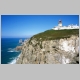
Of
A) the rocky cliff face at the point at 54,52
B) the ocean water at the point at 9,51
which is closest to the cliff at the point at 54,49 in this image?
the rocky cliff face at the point at 54,52

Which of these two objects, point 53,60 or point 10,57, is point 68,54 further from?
point 10,57

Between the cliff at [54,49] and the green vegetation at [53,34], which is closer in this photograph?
the cliff at [54,49]

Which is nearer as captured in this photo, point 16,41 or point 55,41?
point 55,41

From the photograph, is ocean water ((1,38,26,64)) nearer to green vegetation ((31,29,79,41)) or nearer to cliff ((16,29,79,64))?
cliff ((16,29,79,64))

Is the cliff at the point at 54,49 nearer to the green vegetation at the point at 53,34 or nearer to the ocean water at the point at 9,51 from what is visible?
the green vegetation at the point at 53,34

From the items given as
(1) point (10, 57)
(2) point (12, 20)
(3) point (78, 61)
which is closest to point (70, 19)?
(3) point (78, 61)

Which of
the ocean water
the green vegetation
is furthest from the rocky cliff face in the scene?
the ocean water
